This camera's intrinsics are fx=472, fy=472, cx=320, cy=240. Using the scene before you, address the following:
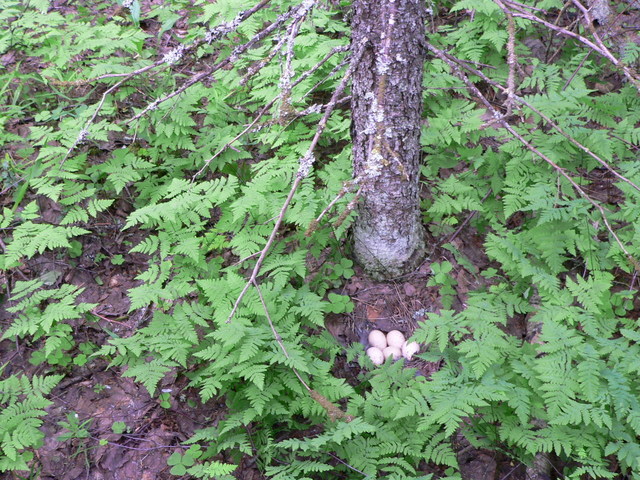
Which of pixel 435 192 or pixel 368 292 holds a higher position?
pixel 435 192

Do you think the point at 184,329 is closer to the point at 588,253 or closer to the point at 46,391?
the point at 46,391

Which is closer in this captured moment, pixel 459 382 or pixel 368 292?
pixel 459 382

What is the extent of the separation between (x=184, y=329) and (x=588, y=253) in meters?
3.05

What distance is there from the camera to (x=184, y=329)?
3.39 m

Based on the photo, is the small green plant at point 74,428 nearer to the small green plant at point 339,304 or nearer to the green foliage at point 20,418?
the green foliage at point 20,418

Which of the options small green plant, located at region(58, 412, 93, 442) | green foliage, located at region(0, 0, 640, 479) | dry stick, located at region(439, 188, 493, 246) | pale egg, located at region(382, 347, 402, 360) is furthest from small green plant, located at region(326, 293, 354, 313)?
small green plant, located at region(58, 412, 93, 442)

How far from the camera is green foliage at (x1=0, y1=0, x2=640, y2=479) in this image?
9.62 feet

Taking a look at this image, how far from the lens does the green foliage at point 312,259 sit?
2934 mm

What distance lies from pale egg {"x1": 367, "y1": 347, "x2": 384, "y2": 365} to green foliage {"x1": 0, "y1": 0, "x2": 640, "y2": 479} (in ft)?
0.29

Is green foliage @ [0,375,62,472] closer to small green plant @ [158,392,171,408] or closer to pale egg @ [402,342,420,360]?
small green plant @ [158,392,171,408]

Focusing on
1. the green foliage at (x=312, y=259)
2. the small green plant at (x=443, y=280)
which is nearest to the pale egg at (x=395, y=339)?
the green foliage at (x=312, y=259)

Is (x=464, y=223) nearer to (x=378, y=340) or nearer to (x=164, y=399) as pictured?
(x=378, y=340)

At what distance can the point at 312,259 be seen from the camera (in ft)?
13.5

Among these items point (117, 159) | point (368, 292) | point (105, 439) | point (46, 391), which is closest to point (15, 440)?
point (46, 391)
